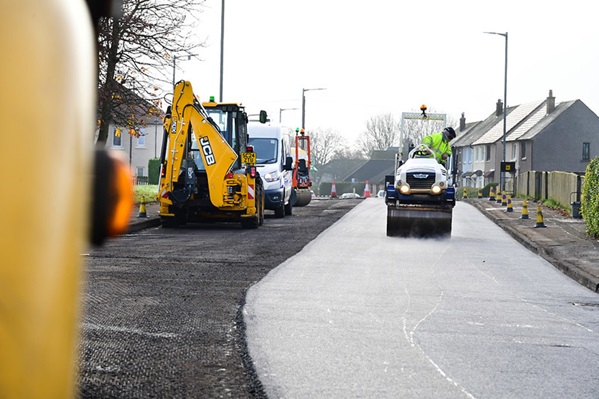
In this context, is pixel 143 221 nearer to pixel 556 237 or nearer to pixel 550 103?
pixel 556 237

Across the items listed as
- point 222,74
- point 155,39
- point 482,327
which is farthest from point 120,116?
point 482,327

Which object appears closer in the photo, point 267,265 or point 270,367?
point 270,367

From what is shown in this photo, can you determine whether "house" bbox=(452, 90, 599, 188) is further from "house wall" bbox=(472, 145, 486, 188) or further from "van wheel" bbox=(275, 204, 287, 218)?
"van wheel" bbox=(275, 204, 287, 218)

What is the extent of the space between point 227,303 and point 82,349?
3272 millimetres

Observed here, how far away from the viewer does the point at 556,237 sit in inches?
917

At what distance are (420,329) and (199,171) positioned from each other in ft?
52.1

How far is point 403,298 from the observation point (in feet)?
39.0

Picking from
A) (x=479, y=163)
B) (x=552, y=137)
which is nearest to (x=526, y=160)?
(x=552, y=137)

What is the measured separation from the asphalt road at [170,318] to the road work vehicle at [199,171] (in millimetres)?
3987

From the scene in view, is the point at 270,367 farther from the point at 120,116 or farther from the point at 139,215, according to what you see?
the point at 120,116

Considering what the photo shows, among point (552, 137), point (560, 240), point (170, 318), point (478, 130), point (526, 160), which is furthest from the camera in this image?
point (478, 130)

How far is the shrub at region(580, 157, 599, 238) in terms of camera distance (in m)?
21.8

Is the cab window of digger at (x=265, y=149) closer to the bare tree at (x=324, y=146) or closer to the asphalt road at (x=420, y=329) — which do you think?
the asphalt road at (x=420, y=329)

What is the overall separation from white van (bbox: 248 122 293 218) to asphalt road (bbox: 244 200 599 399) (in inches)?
464
